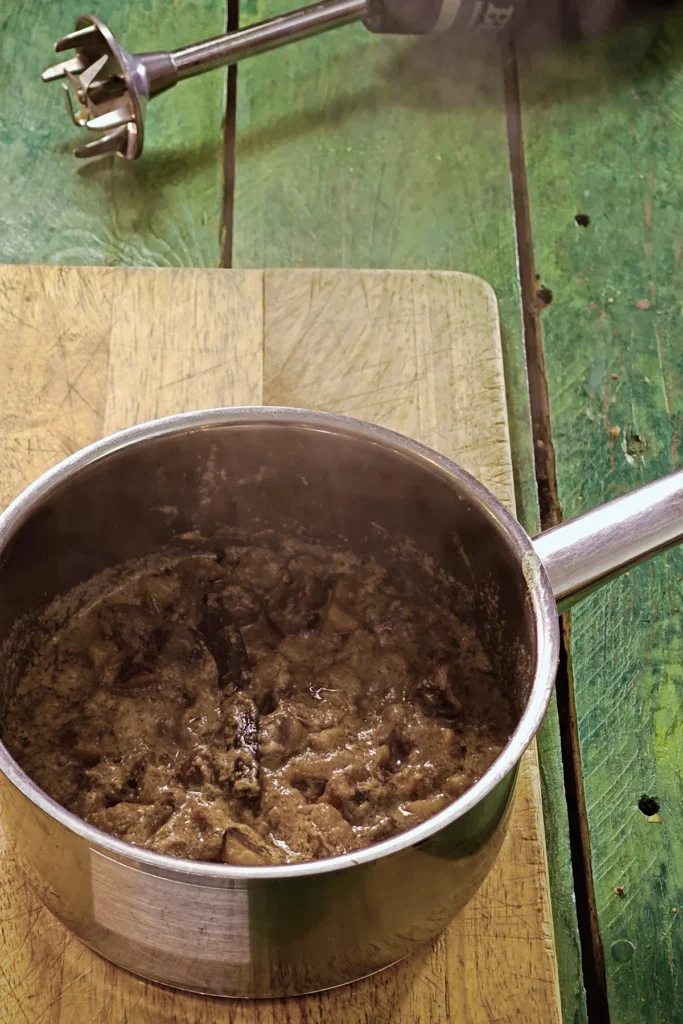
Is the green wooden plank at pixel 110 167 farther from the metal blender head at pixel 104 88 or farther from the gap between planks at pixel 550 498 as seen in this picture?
the gap between planks at pixel 550 498

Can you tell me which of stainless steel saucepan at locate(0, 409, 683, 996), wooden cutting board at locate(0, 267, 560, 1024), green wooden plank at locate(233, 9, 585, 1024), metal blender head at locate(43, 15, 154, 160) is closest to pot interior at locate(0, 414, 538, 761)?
stainless steel saucepan at locate(0, 409, 683, 996)

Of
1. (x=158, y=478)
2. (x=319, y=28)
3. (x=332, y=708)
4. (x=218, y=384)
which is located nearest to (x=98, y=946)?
(x=332, y=708)

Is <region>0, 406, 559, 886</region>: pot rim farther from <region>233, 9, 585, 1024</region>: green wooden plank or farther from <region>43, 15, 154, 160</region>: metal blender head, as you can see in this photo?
<region>43, 15, 154, 160</region>: metal blender head

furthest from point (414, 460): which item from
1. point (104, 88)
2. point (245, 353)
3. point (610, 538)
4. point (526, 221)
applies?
point (104, 88)

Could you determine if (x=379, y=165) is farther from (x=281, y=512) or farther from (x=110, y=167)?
(x=281, y=512)

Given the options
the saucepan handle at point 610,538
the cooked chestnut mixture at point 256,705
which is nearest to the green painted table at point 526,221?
the cooked chestnut mixture at point 256,705

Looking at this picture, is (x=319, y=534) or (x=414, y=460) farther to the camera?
(x=319, y=534)
